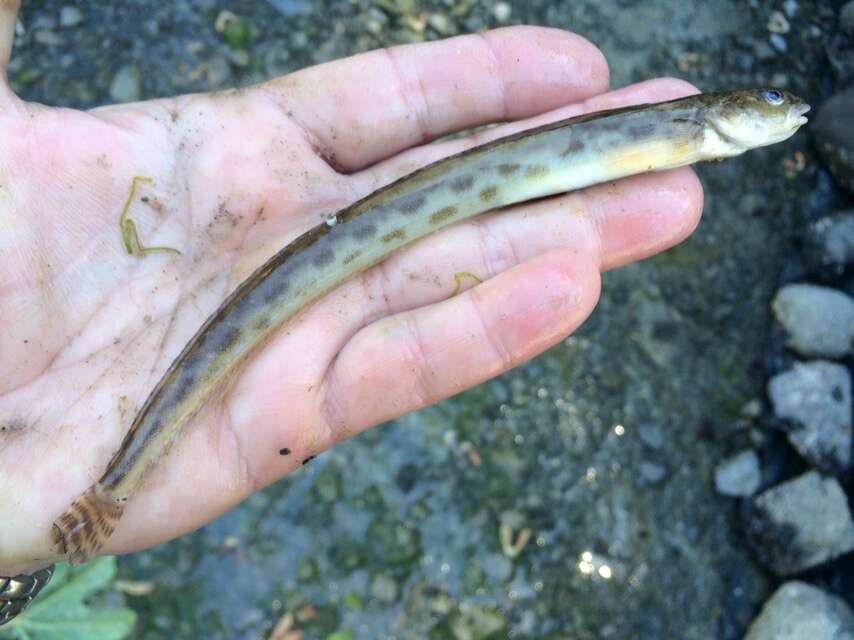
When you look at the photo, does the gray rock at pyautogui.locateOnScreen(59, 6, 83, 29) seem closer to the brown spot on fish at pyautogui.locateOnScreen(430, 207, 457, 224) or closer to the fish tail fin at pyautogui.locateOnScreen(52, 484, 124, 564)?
the brown spot on fish at pyautogui.locateOnScreen(430, 207, 457, 224)

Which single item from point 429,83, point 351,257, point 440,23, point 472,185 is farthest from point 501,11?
point 351,257

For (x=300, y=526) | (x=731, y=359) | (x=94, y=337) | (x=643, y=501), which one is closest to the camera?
(x=94, y=337)

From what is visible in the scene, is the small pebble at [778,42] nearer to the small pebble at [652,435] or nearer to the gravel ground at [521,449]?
the gravel ground at [521,449]

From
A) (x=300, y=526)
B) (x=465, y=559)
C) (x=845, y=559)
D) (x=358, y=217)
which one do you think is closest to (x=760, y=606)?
(x=845, y=559)

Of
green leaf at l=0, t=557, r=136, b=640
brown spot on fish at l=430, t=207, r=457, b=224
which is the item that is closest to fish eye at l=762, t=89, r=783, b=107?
brown spot on fish at l=430, t=207, r=457, b=224

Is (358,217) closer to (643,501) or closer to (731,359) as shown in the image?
(643,501)

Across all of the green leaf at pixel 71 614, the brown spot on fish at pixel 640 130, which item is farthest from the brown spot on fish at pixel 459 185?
the green leaf at pixel 71 614
